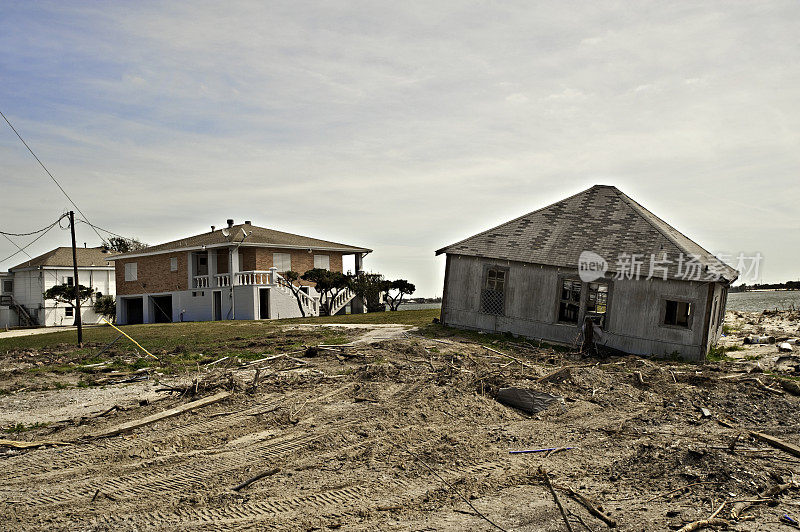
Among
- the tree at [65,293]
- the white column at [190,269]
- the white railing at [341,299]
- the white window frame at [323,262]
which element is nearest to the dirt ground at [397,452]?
the white railing at [341,299]

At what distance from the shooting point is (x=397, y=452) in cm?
821

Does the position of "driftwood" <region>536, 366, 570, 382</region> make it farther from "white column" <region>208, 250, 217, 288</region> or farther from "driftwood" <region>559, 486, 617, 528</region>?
"white column" <region>208, 250, 217, 288</region>

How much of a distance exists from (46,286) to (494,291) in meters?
43.7

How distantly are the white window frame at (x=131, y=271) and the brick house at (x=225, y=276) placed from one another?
0.04 metres

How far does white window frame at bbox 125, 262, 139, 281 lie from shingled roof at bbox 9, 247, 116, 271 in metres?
8.56

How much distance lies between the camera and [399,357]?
622 inches

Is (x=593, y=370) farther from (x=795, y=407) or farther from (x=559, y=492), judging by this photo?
(x=559, y=492)

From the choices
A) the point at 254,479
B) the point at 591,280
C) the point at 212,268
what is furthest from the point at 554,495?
the point at 212,268

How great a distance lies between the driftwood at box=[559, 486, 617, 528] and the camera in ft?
20.0

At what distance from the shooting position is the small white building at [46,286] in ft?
161

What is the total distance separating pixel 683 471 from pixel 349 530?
468 cm

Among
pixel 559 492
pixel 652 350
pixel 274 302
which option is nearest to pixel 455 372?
pixel 559 492

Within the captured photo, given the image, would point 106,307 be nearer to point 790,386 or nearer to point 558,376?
point 558,376

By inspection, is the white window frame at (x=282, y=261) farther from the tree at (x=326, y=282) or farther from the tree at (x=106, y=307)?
the tree at (x=106, y=307)
